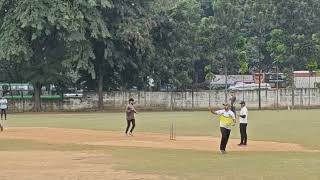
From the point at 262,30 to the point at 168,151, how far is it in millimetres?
57755

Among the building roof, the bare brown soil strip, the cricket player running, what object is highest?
the building roof

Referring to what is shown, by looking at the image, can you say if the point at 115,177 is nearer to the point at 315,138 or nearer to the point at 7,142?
the point at 7,142

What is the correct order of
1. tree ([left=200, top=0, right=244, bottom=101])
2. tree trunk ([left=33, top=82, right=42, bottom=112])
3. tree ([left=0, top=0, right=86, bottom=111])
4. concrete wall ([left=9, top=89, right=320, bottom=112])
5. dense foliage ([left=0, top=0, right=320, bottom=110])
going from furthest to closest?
1. tree ([left=200, top=0, right=244, bottom=101])
2. concrete wall ([left=9, top=89, right=320, bottom=112])
3. tree trunk ([left=33, top=82, right=42, bottom=112])
4. dense foliage ([left=0, top=0, right=320, bottom=110])
5. tree ([left=0, top=0, right=86, bottom=111])

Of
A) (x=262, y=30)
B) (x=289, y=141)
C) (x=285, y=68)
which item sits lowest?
(x=289, y=141)

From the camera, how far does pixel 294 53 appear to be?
67.9m

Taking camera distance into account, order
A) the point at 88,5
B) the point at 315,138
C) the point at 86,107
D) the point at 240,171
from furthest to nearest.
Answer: the point at 86,107 → the point at 88,5 → the point at 315,138 → the point at 240,171

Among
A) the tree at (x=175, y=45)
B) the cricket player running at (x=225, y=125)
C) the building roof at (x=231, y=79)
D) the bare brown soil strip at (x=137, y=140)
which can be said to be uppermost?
the tree at (x=175, y=45)

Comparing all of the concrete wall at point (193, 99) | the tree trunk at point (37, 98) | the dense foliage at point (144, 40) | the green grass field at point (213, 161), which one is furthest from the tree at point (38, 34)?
the green grass field at point (213, 161)

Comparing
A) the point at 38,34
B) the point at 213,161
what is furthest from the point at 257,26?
the point at 213,161

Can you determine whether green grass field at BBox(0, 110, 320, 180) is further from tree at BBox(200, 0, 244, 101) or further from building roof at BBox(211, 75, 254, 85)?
building roof at BBox(211, 75, 254, 85)

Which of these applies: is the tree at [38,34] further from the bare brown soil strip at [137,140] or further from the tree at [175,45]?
the bare brown soil strip at [137,140]

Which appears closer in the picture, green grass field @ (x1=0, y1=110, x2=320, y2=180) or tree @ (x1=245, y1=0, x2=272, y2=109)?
green grass field @ (x1=0, y1=110, x2=320, y2=180)

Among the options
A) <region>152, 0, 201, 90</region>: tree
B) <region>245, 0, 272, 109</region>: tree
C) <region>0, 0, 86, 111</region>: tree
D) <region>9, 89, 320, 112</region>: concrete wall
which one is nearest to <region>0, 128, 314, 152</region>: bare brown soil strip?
<region>0, 0, 86, 111</region>: tree

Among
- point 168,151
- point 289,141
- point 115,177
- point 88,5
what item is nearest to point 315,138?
point 289,141
